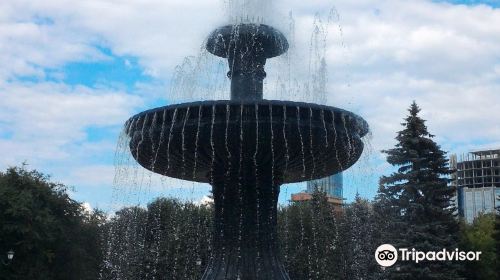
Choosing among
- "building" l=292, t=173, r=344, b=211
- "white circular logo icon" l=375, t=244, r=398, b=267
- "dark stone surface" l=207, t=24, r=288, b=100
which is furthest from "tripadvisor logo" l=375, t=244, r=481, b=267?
"dark stone surface" l=207, t=24, r=288, b=100

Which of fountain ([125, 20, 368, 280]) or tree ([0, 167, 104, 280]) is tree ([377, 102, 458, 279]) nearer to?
tree ([0, 167, 104, 280])

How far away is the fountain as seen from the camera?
10.5 m

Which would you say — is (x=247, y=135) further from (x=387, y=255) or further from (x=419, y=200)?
(x=419, y=200)

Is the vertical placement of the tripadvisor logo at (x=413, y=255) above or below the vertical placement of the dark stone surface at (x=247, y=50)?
below

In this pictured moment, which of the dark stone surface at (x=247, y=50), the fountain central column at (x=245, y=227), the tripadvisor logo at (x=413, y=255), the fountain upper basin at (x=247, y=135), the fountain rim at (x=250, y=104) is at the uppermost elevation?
the dark stone surface at (x=247, y=50)

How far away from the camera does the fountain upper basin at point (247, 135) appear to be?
10445 millimetres

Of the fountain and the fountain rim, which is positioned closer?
the fountain rim

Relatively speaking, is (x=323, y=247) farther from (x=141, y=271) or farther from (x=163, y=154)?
(x=163, y=154)

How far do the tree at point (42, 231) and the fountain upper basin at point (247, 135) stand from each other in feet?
46.8

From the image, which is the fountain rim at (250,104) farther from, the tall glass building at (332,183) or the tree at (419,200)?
the tree at (419,200)

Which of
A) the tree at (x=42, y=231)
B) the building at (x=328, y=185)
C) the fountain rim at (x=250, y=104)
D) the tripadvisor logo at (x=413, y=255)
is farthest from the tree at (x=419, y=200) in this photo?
the fountain rim at (x=250, y=104)

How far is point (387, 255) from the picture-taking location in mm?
24281

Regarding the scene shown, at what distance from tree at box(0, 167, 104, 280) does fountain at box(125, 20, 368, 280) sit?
45.8 feet

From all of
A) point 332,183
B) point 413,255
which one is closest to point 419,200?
point 413,255
